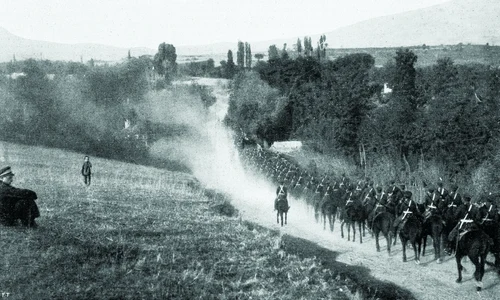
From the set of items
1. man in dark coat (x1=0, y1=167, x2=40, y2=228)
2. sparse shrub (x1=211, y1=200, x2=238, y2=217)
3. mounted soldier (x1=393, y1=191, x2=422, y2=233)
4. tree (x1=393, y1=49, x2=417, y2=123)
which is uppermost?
tree (x1=393, y1=49, x2=417, y2=123)

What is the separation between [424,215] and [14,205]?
12.5 meters

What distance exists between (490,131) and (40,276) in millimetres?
40316

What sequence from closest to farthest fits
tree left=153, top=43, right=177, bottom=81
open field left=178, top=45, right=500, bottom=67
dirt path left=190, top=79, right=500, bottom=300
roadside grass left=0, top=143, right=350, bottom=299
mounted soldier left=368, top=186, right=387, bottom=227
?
roadside grass left=0, top=143, right=350, bottom=299 < dirt path left=190, top=79, right=500, bottom=300 < mounted soldier left=368, top=186, right=387, bottom=227 < open field left=178, top=45, right=500, bottom=67 < tree left=153, top=43, right=177, bottom=81

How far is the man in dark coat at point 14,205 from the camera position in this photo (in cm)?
1242

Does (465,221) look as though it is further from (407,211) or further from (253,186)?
(253,186)

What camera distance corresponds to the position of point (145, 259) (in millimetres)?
12078

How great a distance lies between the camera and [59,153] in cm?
5350

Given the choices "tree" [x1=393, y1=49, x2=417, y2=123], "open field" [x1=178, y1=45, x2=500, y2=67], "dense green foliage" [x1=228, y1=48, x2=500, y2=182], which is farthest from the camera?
"open field" [x1=178, y1=45, x2=500, y2=67]

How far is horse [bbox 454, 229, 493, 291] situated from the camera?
41.6ft

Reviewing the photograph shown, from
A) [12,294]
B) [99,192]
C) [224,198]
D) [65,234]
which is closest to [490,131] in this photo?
[224,198]

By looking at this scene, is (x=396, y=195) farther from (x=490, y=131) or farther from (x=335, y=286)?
(x=490, y=131)

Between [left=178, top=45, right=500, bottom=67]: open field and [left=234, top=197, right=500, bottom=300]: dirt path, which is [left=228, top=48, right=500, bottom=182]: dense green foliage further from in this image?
[left=178, top=45, right=500, bottom=67]: open field

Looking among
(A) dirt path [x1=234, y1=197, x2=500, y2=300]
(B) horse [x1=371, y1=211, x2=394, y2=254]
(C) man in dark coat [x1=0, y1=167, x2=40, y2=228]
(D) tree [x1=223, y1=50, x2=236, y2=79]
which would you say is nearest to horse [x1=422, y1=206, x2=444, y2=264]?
(A) dirt path [x1=234, y1=197, x2=500, y2=300]

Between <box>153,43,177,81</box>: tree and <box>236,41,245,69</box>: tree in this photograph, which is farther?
<box>236,41,245,69</box>: tree
